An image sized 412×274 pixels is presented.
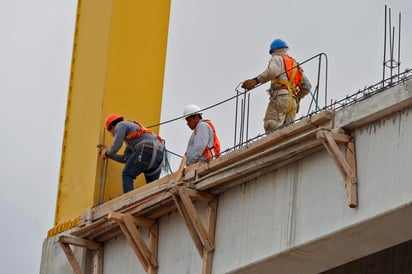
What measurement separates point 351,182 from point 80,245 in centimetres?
621

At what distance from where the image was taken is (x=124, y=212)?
20.8 meters

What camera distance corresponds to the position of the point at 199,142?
20609 millimetres

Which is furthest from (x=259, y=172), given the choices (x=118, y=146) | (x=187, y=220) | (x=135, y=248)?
(x=118, y=146)

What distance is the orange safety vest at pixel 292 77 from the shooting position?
68.0 ft

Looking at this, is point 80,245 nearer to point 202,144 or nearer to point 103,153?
point 103,153

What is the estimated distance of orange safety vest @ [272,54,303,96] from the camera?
20719 millimetres

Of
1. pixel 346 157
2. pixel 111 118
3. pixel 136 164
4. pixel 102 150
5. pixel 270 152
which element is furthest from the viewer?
pixel 102 150

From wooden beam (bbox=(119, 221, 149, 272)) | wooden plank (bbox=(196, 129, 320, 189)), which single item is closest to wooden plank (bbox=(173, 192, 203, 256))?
wooden plank (bbox=(196, 129, 320, 189))

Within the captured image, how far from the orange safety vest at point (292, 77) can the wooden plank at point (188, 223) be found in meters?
2.47

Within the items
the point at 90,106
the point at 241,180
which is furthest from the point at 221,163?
the point at 90,106

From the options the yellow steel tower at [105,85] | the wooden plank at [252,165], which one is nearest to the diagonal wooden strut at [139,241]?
the wooden plank at [252,165]

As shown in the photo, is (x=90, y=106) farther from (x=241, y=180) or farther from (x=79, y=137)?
(x=241, y=180)

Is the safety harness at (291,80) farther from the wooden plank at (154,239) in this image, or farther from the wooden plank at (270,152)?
the wooden plank at (154,239)

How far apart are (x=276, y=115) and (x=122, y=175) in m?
2.90
